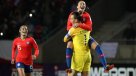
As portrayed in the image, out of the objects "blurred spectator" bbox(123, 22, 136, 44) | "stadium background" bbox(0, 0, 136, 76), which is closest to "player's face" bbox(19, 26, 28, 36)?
"stadium background" bbox(0, 0, 136, 76)

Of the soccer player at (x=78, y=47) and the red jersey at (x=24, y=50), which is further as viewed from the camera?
the red jersey at (x=24, y=50)

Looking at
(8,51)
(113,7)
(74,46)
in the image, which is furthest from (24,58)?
(113,7)

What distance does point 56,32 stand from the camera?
778 inches

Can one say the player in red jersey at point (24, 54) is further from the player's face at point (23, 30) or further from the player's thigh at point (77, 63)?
the player's thigh at point (77, 63)

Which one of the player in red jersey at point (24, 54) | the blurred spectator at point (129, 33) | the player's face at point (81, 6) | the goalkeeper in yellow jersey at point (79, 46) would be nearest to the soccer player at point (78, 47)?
the goalkeeper in yellow jersey at point (79, 46)

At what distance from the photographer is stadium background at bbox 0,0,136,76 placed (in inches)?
662

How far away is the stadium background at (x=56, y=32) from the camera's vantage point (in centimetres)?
1681

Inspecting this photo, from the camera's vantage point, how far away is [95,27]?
21.5m

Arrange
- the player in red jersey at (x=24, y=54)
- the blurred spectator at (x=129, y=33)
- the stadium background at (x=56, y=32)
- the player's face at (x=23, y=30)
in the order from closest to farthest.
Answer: the player's face at (x=23, y=30), the player in red jersey at (x=24, y=54), the stadium background at (x=56, y=32), the blurred spectator at (x=129, y=33)

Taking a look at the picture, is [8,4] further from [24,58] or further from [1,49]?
[24,58]

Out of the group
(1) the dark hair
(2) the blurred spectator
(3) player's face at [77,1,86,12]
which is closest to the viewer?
(1) the dark hair

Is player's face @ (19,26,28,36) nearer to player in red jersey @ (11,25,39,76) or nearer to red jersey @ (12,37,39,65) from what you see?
player in red jersey @ (11,25,39,76)

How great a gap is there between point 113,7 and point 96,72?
6.61 m

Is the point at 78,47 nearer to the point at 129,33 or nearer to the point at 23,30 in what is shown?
the point at 23,30
